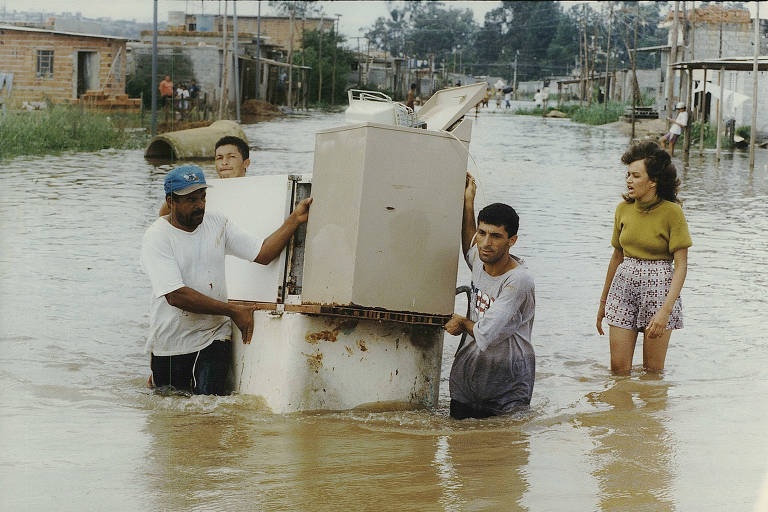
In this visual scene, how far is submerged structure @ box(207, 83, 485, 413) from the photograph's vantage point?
175 inches

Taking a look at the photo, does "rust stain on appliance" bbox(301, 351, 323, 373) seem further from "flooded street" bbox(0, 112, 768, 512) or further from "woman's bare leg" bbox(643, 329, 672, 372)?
"woman's bare leg" bbox(643, 329, 672, 372)

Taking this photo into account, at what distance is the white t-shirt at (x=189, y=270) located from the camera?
15.7ft

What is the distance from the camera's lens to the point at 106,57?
120 ft

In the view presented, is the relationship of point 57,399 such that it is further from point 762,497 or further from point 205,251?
point 762,497

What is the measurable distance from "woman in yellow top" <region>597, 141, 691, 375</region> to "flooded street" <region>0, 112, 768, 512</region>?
47 cm

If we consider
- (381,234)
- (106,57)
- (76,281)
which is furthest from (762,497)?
(106,57)

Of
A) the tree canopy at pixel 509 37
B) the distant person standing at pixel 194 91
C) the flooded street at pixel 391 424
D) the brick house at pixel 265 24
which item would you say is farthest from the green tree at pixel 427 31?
the flooded street at pixel 391 424

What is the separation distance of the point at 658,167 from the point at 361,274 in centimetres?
183

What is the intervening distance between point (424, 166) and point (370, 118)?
890 mm

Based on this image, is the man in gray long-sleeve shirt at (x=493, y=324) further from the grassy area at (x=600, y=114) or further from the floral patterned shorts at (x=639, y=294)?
the grassy area at (x=600, y=114)

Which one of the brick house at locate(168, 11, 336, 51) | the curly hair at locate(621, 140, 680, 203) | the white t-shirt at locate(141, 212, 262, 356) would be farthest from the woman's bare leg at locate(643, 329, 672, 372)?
the brick house at locate(168, 11, 336, 51)

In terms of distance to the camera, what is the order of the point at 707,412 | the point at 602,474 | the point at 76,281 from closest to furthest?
the point at 602,474 → the point at 707,412 → the point at 76,281

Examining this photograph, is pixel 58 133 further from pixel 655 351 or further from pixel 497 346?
pixel 497 346

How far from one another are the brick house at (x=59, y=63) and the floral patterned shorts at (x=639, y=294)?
2915 cm
